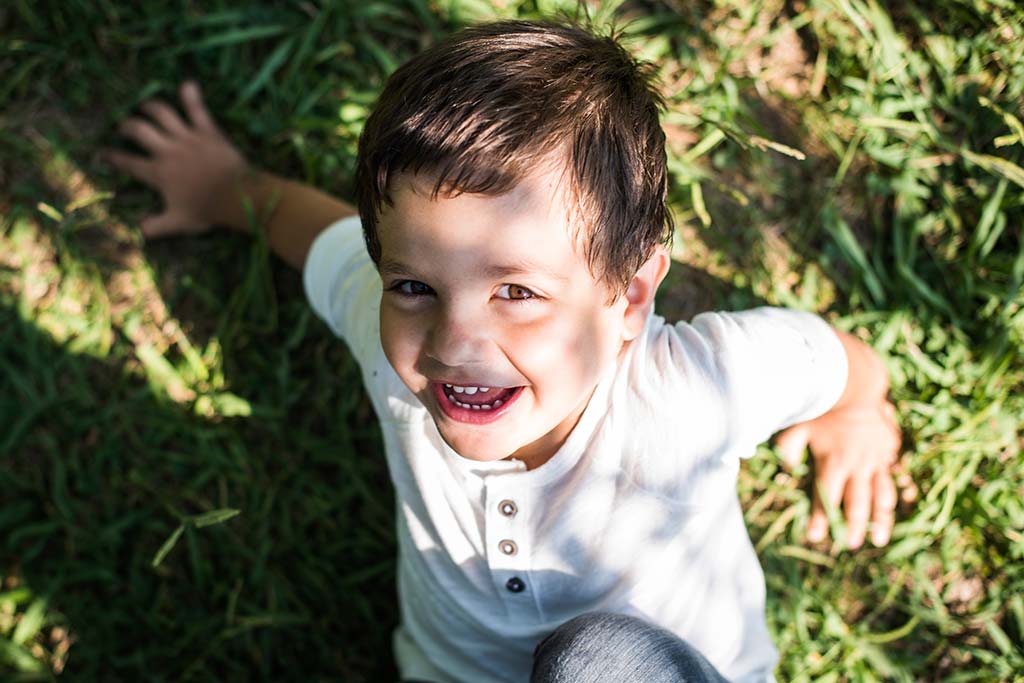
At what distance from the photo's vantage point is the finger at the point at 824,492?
7.02 ft

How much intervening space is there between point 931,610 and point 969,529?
0.21m

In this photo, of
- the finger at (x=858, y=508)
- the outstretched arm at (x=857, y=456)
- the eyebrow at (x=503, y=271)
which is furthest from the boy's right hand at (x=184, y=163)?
the finger at (x=858, y=508)

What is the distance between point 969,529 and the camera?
7.20 ft

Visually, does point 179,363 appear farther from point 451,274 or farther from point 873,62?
point 873,62

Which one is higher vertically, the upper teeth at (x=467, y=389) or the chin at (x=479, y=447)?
the upper teeth at (x=467, y=389)

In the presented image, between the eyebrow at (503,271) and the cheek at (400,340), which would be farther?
the cheek at (400,340)

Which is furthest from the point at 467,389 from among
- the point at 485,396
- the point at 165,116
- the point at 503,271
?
→ the point at 165,116

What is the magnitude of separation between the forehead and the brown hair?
18 mm

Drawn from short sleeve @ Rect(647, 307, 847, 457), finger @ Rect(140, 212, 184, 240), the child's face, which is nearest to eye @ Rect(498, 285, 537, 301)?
the child's face

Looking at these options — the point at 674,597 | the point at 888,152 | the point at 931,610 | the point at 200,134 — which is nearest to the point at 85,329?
the point at 200,134

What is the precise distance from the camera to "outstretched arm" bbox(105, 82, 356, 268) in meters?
2.26

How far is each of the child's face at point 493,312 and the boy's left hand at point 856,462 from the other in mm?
758

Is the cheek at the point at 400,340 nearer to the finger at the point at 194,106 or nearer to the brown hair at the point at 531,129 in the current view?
the brown hair at the point at 531,129

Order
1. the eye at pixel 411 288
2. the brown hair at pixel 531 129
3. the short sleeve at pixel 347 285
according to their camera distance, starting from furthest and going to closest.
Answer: the short sleeve at pixel 347 285 < the eye at pixel 411 288 < the brown hair at pixel 531 129
